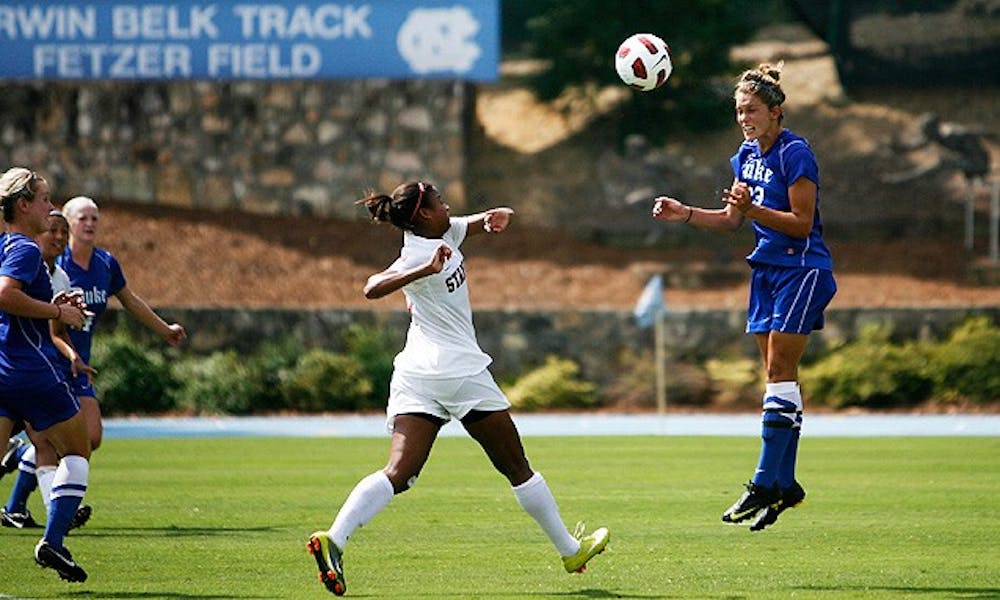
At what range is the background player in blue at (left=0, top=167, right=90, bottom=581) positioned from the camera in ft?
33.6

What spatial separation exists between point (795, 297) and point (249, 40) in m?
24.0

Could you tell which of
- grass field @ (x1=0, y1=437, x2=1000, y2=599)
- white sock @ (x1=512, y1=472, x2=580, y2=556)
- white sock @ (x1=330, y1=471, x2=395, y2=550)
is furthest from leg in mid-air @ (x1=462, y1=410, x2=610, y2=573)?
white sock @ (x1=330, y1=471, x2=395, y2=550)

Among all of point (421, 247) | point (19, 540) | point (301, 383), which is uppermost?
point (421, 247)

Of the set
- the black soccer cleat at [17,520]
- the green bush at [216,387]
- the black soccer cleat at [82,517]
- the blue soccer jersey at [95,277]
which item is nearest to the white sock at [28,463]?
the black soccer cleat at [17,520]

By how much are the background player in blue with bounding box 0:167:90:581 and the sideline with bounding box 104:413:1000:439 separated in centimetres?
1322

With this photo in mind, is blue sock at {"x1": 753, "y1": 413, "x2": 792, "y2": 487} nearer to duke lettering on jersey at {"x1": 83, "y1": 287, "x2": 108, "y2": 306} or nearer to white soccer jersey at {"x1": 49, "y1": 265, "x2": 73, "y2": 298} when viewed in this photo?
white soccer jersey at {"x1": 49, "y1": 265, "x2": 73, "y2": 298}

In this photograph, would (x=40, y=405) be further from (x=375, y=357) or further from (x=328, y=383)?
(x=375, y=357)

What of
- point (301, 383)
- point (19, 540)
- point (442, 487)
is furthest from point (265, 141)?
point (19, 540)

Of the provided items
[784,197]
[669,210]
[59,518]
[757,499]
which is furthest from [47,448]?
[784,197]

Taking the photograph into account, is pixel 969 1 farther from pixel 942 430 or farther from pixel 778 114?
pixel 778 114

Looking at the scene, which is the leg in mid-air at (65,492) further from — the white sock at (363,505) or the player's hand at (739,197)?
the player's hand at (739,197)

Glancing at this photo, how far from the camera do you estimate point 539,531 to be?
42.6 feet

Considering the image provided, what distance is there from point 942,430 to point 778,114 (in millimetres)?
13423

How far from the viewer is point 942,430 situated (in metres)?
24.0
